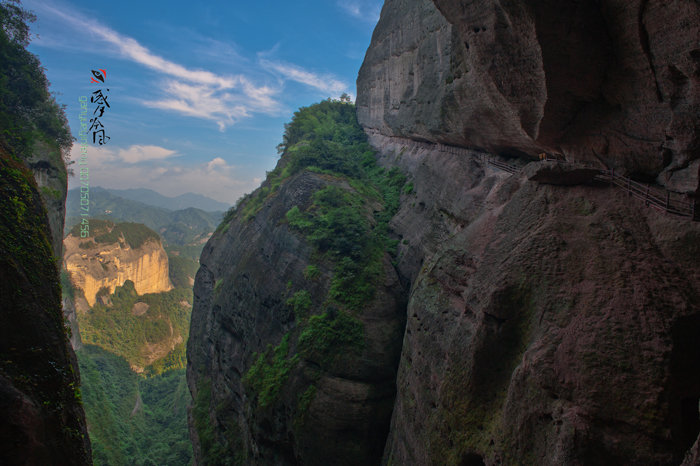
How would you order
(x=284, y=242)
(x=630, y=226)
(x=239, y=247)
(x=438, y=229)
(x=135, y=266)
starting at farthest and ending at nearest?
(x=135, y=266), (x=239, y=247), (x=284, y=242), (x=438, y=229), (x=630, y=226)

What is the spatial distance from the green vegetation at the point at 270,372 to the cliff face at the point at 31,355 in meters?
6.23

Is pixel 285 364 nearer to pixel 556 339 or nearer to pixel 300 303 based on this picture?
pixel 300 303

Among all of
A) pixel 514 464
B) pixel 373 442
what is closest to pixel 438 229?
pixel 373 442

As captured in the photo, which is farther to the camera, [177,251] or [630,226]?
[177,251]

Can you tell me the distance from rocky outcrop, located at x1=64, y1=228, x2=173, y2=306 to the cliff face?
61726 mm

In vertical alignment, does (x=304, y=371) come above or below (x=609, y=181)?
below

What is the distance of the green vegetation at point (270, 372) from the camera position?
43.7ft

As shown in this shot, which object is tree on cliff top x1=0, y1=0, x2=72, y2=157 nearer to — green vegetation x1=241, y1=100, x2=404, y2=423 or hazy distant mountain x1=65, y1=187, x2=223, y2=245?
green vegetation x1=241, y1=100, x2=404, y2=423

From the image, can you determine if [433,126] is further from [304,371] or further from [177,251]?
[177,251]

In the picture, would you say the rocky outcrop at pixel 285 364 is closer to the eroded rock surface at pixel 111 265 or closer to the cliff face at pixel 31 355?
the cliff face at pixel 31 355

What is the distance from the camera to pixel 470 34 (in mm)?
9781

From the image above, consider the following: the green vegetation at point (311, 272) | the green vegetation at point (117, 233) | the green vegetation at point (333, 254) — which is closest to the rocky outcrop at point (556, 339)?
the green vegetation at point (333, 254)

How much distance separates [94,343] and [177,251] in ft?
209

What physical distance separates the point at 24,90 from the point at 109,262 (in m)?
56.9
